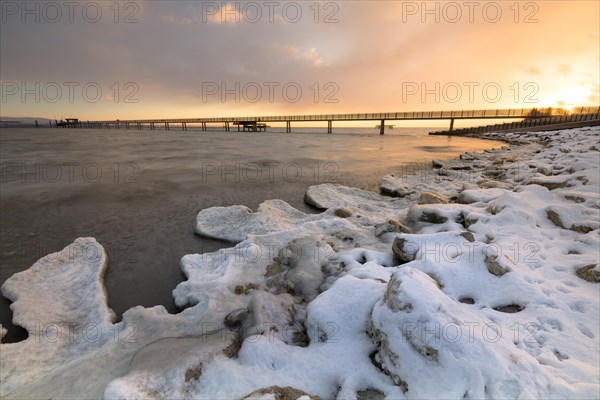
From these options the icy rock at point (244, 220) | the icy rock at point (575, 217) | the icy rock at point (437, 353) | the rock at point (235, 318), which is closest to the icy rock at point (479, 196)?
the icy rock at point (575, 217)

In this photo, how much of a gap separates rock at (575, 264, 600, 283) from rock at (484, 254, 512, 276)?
36.3 inches

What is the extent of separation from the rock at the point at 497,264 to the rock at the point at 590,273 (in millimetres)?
921

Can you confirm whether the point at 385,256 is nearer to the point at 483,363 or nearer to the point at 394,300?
the point at 394,300

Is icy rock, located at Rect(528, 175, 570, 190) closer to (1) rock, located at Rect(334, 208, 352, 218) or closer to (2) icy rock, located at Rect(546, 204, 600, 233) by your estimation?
(2) icy rock, located at Rect(546, 204, 600, 233)

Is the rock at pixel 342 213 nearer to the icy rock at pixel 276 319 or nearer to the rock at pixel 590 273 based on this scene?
the icy rock at pixel 276 319

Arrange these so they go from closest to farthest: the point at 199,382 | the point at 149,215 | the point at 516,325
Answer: the point at 199,382
the point at 516,325
the point at 149,215

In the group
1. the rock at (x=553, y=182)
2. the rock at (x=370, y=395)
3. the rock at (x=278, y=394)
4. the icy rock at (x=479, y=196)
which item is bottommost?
the rock at (x=370, y=395)

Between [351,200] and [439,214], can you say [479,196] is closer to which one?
[439,214]

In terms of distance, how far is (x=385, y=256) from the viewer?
4.98 m

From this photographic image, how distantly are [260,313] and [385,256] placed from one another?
2480 millimetres

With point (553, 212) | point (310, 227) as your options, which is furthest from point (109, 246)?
point (553, 212)

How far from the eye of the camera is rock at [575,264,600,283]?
3.81 metres

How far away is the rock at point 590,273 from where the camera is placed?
381 cm

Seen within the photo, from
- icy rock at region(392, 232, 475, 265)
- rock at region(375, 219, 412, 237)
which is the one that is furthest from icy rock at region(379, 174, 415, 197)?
icy rock at region(392, 232, 475, 265)
